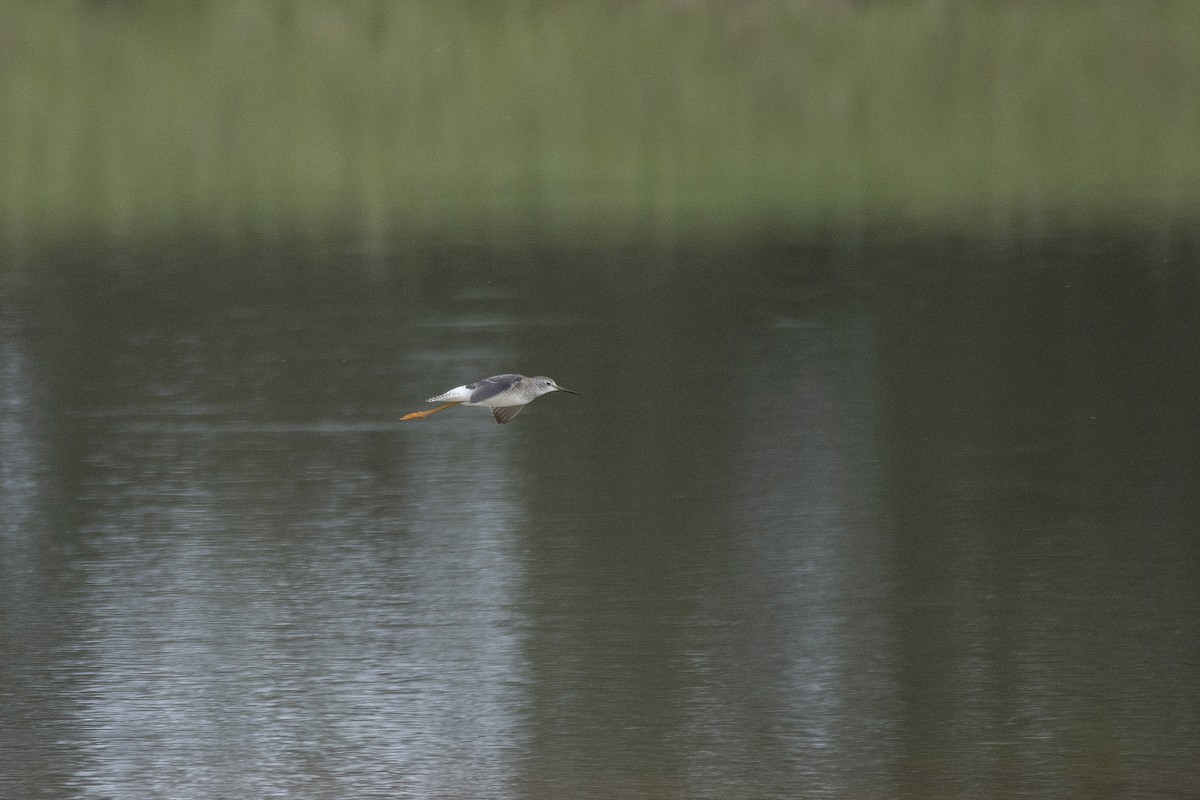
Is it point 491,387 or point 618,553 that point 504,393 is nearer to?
point 491,387

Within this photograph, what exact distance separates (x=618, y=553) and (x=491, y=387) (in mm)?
2027

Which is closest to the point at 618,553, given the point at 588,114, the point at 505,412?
the point at 505,412

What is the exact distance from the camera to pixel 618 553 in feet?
44.7

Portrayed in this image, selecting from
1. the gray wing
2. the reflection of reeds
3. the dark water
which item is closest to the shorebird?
the gray wing

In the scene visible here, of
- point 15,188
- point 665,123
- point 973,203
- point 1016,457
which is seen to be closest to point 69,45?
point 15,188

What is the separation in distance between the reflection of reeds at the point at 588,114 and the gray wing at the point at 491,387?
1944 cm

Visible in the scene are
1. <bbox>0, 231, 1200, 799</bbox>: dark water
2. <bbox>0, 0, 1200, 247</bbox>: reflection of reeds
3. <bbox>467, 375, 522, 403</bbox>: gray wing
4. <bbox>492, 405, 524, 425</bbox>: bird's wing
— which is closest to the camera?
<bbox>0, 231, 1200, 799</bbox>: dark water

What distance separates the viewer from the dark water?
408 inches

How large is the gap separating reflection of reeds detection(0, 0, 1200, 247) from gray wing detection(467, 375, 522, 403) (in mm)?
19442

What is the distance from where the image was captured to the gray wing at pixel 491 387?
11.9 metres

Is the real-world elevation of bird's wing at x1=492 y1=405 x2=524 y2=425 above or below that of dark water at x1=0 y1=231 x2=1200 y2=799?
above

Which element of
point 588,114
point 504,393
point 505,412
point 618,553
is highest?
point 588,114

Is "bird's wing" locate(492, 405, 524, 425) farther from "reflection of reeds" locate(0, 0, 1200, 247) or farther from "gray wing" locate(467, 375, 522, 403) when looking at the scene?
"reflection of reeds" locate(0, 0, 1200, 247)

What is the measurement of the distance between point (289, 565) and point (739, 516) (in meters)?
2.87
